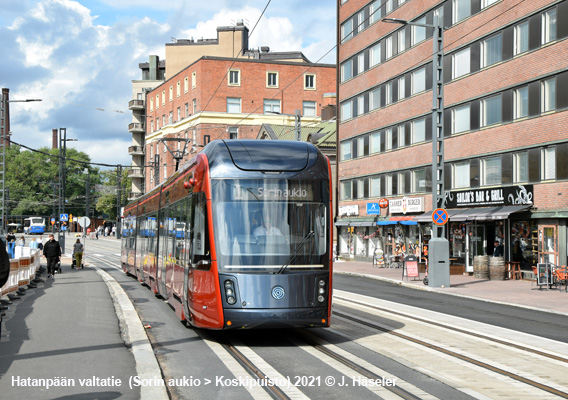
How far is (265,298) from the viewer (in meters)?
10.7

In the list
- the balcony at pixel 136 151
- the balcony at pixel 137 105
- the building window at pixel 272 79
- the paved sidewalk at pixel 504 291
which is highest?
the balcony at pixel 137 105

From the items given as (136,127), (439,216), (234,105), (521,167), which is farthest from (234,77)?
(439,216)

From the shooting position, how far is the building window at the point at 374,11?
45.7m

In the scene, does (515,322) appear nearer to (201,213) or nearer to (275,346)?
(275,346)

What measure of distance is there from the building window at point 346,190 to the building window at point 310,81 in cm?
2761

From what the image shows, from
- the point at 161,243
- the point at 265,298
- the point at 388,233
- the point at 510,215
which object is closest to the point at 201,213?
the point at 265,298

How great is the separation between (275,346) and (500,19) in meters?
25.6

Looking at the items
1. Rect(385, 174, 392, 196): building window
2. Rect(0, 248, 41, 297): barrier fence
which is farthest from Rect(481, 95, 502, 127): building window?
Rect(0, 248, 41, 297): barrier fence

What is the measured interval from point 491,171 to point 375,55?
15324 mm

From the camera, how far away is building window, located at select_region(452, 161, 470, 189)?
35344mm

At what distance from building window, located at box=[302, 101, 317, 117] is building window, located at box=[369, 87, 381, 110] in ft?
97.6

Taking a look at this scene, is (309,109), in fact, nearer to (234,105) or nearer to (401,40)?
(234,105)

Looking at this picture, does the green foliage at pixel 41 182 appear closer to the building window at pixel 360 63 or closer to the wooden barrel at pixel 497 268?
the building window at pixel 360 63

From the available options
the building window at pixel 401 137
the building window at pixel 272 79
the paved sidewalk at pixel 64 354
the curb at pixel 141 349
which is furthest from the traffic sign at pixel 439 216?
the building window at pixel 272 79
